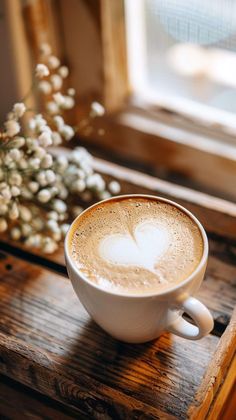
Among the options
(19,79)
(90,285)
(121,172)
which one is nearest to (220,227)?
(121,172)

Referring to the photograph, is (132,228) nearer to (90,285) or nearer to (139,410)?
(90,285)

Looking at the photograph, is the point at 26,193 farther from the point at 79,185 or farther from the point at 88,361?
the point at 88,361

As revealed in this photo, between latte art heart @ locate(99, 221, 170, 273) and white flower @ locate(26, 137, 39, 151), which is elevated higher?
white flower @ locate(26, 137, 39, 151)

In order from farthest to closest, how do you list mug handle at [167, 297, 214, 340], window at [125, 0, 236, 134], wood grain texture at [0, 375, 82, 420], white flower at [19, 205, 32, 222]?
window at [125, 0, 236, 134], white flower at [19, 205, 32, 222], wood grain texture at [0, 375, 82, 420], mug handle at [167, 297, 214, 340]

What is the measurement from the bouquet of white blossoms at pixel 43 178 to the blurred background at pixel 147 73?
0.07m

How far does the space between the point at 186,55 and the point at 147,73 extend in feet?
0.27

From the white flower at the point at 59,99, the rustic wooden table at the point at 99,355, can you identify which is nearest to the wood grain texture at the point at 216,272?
the rustic wooden table at the point at 99,355

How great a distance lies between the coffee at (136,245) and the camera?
68cm

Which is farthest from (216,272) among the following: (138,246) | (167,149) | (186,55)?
(186,55)

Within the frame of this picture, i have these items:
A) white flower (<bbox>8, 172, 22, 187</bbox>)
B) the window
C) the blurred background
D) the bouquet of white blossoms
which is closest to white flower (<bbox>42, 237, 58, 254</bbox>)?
the bouquet of white blossoms

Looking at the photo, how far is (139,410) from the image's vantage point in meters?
0.67

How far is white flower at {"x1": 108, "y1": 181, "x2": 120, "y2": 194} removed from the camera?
2.99ft

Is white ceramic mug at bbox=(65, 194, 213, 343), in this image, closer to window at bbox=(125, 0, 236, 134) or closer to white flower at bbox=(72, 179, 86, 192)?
white flower at bbox=(72, 179, 86, 192)

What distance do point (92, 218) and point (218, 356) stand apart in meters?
0.23
